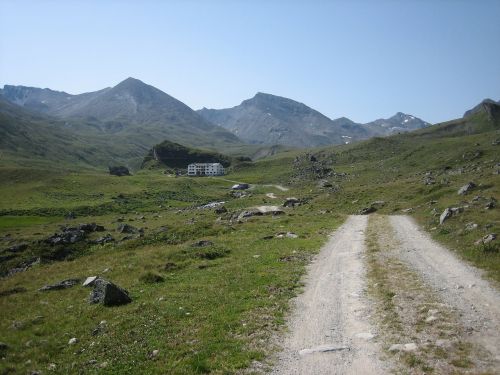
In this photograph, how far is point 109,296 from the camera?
847 inches

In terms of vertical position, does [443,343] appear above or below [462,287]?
below

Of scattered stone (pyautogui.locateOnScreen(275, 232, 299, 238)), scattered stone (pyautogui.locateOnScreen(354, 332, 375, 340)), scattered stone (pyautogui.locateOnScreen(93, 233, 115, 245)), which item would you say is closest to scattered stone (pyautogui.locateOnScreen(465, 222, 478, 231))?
scattered stone (pyautogui.locateOnScreen(275, 232, 299, 238))

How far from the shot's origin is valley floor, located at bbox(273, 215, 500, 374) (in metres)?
12.6

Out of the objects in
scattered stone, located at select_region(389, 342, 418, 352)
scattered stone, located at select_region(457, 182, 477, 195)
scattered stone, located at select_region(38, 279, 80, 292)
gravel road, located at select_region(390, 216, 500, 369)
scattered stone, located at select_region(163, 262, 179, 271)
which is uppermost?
scattered stone, located at select_region(457, 182, 477, 195)

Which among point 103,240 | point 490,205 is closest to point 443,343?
point 490,205

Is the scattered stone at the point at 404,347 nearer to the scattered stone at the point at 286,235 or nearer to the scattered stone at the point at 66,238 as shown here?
the scattered stone at the point at 286,235

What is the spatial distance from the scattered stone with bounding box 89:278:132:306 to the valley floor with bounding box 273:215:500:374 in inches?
385

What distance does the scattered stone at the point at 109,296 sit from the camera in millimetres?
21497

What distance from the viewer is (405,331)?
1485 cm

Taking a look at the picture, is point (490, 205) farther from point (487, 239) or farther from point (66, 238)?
point (66, 238)

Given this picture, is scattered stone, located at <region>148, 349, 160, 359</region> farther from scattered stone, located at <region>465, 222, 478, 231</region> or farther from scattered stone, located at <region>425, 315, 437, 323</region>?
scattered stone, located at <region>465, 222, 478, 231</region>

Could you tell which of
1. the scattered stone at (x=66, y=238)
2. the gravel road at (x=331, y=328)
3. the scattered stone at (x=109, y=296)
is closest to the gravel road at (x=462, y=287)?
the gravel road at (x=331, y=328)

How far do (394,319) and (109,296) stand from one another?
1473cm

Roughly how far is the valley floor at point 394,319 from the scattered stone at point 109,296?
9778 millimetres
